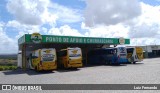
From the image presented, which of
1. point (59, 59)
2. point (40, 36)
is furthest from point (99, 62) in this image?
point (40, 36)

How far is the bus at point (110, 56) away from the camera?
3444 cm

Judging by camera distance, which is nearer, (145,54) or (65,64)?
(65,64)

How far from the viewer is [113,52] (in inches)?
1388

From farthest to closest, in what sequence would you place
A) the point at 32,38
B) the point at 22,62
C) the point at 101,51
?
the point at 101,51 → the point at 22,62 → the point at 32,38

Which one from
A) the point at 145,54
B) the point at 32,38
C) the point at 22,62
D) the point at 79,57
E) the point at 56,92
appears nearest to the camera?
the point at 56,92

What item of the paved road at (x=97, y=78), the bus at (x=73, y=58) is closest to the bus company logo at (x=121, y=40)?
the bus at (x=73, y=58)

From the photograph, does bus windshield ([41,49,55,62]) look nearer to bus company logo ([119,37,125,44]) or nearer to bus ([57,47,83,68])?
bus ([57,47,83,68])

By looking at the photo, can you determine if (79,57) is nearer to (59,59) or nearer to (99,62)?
(59,59)

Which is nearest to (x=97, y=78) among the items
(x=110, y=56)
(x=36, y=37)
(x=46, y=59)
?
(x=46, y=59)

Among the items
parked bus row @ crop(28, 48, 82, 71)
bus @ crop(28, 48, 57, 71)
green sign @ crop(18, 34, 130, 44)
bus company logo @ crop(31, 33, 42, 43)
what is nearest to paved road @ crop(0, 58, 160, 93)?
bus @ crop(28, 48, 57, 71)

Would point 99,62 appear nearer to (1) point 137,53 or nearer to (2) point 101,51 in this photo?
(2) point 101,51

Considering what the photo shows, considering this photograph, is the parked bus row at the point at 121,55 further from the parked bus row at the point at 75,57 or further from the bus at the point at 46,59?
the bus at the point at 46,59

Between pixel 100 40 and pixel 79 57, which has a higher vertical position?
pixel 100 40

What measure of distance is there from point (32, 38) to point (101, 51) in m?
12.7
